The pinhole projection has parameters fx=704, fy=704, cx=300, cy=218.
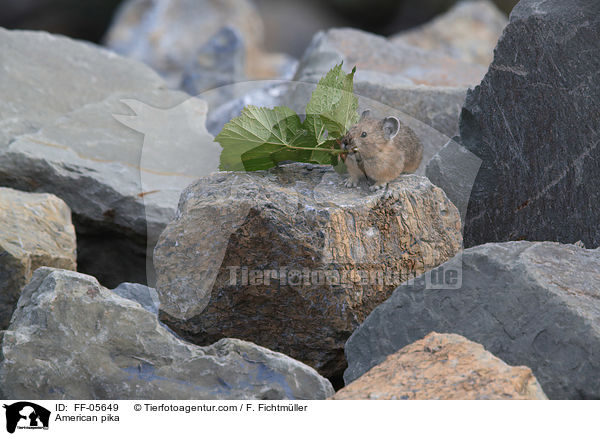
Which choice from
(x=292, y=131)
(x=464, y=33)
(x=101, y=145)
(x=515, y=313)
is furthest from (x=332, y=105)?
(x=464, y=33)

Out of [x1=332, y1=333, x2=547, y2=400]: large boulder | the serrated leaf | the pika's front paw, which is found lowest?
[x1=332, y1=333, x2=547, y2=400]: large boulder

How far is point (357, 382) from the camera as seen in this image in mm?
3045

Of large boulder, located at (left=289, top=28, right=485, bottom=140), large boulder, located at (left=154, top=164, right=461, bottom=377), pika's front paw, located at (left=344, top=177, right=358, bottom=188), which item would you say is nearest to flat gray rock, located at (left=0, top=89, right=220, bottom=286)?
large boulder, located at (left=289, top=28, right=485, bottom=140)

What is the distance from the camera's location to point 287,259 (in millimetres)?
3750

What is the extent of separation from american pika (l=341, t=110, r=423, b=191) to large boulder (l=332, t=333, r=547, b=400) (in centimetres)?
122

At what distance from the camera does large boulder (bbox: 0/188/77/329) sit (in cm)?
436

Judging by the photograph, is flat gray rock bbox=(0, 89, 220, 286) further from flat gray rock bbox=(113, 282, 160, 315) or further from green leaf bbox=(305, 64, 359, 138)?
green leaf bbox=(305, 64, 359, 138)

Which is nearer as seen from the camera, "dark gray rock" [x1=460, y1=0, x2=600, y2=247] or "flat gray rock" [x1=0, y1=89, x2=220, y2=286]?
"dark gray rock" [x1=460, y1=0, x2=600, y2=247]

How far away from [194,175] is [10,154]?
144 cm

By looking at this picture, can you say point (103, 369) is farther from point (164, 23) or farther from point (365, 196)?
point (164, 23)

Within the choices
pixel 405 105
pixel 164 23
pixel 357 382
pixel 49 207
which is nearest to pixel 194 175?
pixel 49 207

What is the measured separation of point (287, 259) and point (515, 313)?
1198 mm

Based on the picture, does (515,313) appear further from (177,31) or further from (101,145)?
(177,31)

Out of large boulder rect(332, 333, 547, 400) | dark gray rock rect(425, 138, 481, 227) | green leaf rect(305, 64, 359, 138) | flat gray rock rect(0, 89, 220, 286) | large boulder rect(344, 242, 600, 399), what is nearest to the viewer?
large boulder rect(332, 333, 547, 400)
